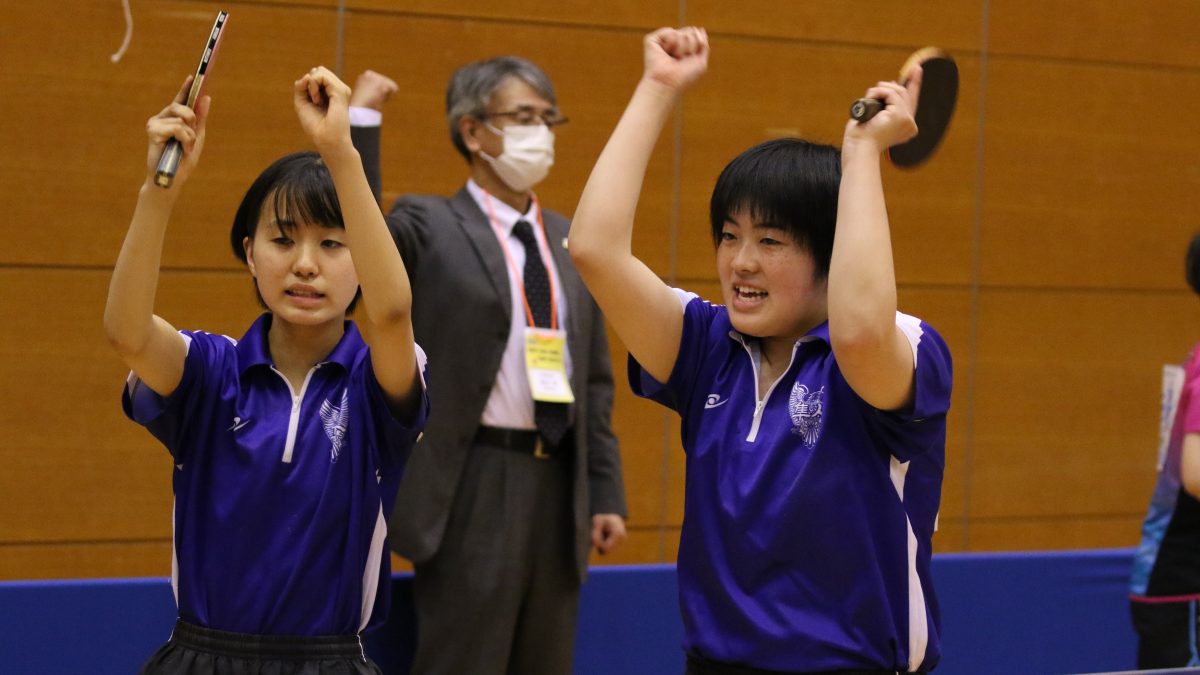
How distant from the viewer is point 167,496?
4.55m

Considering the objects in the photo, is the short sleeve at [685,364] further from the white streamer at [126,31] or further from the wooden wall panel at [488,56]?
the white streamer at [126,31]

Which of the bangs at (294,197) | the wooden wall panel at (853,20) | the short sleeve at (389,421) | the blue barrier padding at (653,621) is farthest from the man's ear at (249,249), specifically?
the wooden wall panel at (853,20)

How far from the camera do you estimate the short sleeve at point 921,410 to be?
181 cm

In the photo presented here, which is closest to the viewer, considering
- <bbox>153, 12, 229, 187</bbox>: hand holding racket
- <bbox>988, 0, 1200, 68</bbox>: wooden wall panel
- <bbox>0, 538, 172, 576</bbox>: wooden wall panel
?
<bbox>153, 12, 229, 187</bbox>: hand holding racket

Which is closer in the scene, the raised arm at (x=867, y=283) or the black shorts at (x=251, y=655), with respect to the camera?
the raised arm at (x=867, y=283)

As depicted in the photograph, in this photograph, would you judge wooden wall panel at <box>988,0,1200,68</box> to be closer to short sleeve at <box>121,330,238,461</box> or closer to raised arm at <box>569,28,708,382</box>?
raised arm at <box>569,28,708,382</box>

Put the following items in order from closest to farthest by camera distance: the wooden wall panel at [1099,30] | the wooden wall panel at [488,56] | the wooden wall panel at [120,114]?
1. the wooden wall panel at [120,114]
2. the wooden wall panel at [488,56]
3. the wooden wall panel at [1099,30]

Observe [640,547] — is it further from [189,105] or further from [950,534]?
[189,105]

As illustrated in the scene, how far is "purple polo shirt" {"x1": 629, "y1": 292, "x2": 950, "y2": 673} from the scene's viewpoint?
1.85 m

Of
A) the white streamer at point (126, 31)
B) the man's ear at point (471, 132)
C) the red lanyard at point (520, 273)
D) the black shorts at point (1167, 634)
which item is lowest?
the black shorts at point (1167, 634)

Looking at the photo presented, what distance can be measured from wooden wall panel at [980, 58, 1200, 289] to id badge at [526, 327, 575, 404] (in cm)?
268

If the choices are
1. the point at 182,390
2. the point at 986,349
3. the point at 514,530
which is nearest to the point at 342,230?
the point at 182,390

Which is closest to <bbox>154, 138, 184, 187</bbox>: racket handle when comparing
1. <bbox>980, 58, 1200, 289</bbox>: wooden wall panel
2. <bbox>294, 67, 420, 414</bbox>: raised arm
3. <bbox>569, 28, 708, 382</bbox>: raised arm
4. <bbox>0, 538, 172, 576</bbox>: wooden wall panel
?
<bbox>294, 67, 420, 414</bbox>: raised arm

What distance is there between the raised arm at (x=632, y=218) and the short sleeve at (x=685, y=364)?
18 millimetres
